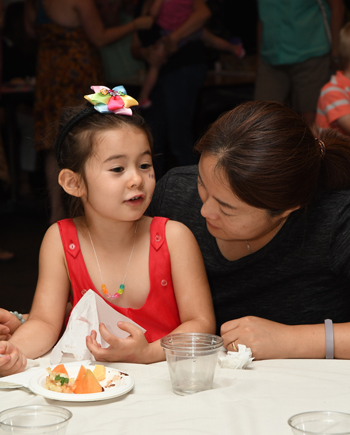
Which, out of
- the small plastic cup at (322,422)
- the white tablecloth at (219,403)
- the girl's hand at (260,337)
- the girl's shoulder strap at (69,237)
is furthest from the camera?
the girl's shoulder strap at (69,237)

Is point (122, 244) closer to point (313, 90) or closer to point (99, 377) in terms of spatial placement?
point (99, 377)

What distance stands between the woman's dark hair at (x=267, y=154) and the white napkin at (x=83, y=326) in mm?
437

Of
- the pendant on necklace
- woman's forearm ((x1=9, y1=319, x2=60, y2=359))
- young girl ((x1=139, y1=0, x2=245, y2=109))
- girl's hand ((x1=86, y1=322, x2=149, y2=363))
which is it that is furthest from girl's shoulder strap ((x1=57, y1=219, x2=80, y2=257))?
young girl ((x1=139, y1=0, x2=245, y2=109))

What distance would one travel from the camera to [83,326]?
1355mm

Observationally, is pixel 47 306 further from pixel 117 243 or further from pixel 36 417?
pixel 36 417

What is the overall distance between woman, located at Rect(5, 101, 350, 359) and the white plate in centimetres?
31

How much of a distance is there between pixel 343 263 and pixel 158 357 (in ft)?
1.80

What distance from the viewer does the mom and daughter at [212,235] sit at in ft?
4.57

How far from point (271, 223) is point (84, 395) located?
71 centimetres

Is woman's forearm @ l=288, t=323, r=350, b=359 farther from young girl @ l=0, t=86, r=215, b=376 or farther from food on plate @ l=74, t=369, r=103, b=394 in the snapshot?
food on plate @ l=74, t=369, r=103, b=394

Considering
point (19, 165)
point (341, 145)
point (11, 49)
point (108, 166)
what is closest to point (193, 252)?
point (108, 166)

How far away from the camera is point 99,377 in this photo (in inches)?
44.2

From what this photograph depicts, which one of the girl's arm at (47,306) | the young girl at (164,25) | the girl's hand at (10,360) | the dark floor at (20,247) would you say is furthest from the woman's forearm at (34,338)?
the young girl at (164,25)

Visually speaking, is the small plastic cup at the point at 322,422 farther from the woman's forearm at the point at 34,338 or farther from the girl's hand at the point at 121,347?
the woman's forearm at the point at 34,338
